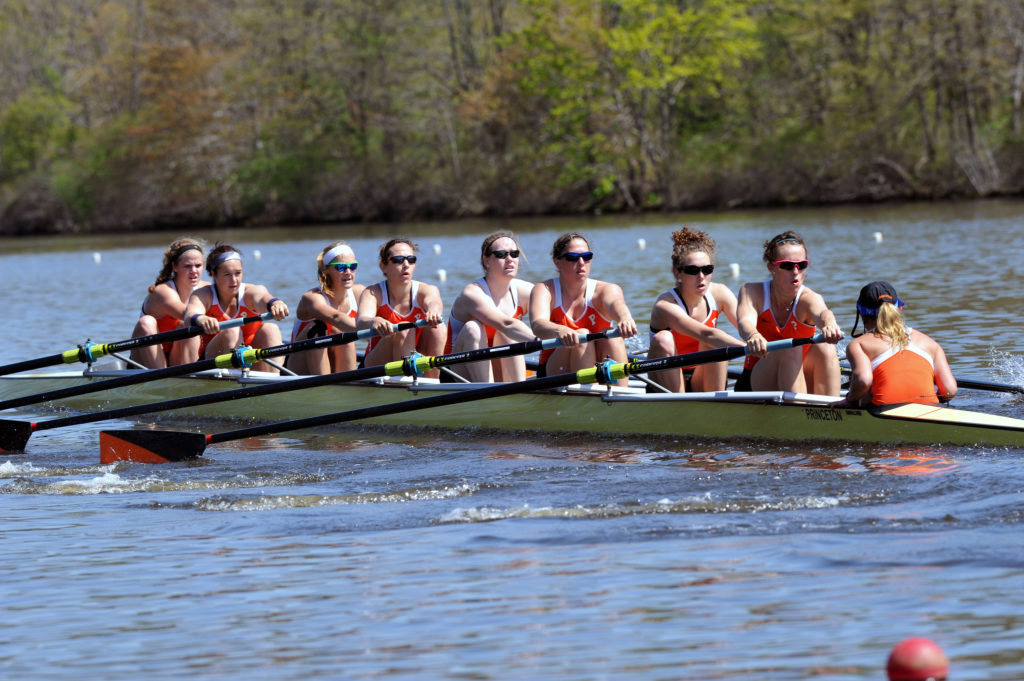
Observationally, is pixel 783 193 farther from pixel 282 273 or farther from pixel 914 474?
pixel 914 474

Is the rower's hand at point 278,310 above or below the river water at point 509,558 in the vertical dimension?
above

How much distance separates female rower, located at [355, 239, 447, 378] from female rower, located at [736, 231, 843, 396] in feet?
7.79

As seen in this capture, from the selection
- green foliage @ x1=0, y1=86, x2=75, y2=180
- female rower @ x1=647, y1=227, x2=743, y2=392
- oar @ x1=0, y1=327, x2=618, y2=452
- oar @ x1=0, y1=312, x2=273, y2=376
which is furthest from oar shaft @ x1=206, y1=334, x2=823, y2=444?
green foliage @ x1=0, y1=86, x2=75, y2=180

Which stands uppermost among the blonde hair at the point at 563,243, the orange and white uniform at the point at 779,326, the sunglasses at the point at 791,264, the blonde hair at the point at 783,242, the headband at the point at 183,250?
the headband at the point at 183,250

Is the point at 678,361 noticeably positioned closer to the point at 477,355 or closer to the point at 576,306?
the point at 576,306

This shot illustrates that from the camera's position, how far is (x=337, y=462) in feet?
27.2

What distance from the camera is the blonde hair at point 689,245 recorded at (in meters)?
8.11

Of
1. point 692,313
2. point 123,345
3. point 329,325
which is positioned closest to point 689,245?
point 692,313

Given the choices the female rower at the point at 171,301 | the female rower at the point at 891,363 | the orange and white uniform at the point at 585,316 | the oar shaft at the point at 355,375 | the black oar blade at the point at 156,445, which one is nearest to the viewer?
the female rower at the point at 891,363

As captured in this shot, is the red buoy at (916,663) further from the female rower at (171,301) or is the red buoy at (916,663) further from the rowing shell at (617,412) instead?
the female rower at (171,301)

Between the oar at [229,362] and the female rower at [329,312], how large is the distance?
0.97ft

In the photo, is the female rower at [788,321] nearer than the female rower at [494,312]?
Yes

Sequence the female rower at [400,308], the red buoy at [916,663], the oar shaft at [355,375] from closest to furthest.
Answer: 1. the red buoy at [916,663]
2. the oar shaft at [355,375]
3. the female rower at [400,308]

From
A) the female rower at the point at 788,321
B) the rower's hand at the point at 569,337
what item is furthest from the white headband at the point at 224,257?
the female rower at the point at 788,321
